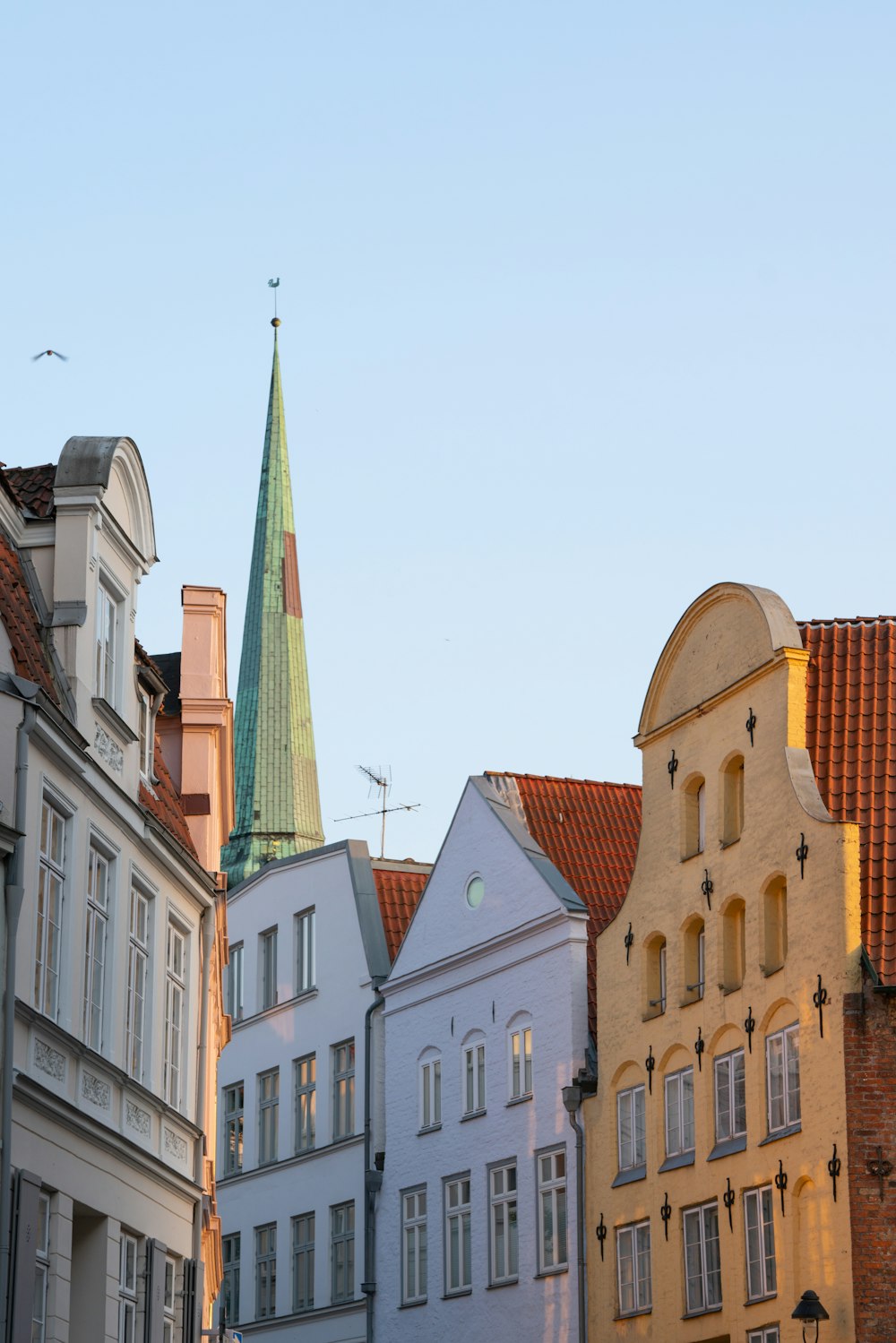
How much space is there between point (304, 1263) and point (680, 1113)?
42.9 ft

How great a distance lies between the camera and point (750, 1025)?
3064 centimetres

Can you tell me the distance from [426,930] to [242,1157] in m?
7.80

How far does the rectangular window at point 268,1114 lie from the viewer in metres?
44.9

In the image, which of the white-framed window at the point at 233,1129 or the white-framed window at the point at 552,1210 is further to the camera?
the white-framed window at the point at 233,1129

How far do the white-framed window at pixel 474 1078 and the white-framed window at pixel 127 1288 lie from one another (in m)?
16.2

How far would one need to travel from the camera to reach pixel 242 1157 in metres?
45.7

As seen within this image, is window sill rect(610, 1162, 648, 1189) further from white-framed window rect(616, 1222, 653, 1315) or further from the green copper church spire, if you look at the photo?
the green copper church spire

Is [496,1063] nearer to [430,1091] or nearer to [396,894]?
[430,1091]

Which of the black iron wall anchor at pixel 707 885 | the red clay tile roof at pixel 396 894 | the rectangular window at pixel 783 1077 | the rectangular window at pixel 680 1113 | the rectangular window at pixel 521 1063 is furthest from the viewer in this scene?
the red clay tile roof at pixel 396 894

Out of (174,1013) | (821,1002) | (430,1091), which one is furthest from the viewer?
(430,1091)

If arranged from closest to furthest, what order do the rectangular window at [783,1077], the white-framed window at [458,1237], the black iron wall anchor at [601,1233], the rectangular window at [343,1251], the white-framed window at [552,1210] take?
the rectangular window at [783,1077] < the black iron wall anchor at [601,1233] < the white-framed window at [552,1210] < the white-framed window at [458,1237] < the rectangular window at [343,1251]

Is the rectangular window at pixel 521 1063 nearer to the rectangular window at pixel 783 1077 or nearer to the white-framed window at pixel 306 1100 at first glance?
the white-framed window at pixel 306 1100

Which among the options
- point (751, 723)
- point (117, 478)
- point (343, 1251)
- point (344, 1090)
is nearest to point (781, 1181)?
point (751, 723)

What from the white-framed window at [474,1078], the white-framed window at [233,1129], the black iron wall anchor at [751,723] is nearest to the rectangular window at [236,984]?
the white-framed window at [233,1129]
